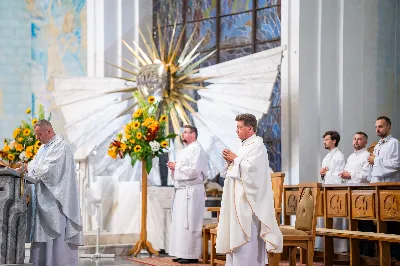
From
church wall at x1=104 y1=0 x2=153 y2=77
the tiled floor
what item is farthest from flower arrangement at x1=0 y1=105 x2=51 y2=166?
church wall at x1=104 y1=0 x2=153 y2=77

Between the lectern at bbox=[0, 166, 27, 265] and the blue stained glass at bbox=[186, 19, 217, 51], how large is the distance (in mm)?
6484

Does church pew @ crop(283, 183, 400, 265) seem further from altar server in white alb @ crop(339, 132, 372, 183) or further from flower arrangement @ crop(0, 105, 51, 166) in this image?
flower arrangement @ crop(0, 105, 51, 166)

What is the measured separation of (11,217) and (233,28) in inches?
259

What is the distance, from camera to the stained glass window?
11.9 metres

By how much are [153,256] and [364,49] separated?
4193 millimetres

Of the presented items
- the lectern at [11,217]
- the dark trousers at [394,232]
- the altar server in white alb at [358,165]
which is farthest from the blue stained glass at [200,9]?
the lectern at [11,217]

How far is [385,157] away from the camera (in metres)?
9.12

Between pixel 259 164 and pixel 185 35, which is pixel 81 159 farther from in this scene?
pixel 259 164

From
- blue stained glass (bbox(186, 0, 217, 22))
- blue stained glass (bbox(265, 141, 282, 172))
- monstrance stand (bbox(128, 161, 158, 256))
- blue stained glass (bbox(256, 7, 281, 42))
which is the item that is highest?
blue stained glass (bbox(186, 0, 217, 22))

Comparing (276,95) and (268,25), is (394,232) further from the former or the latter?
(268,25)

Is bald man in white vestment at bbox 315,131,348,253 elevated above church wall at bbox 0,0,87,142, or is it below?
below

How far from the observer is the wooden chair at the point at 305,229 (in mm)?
7555

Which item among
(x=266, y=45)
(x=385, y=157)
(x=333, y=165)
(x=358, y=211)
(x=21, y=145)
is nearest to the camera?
(x=358, y=211)

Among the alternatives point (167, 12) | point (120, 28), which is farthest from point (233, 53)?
point (120, 28)
